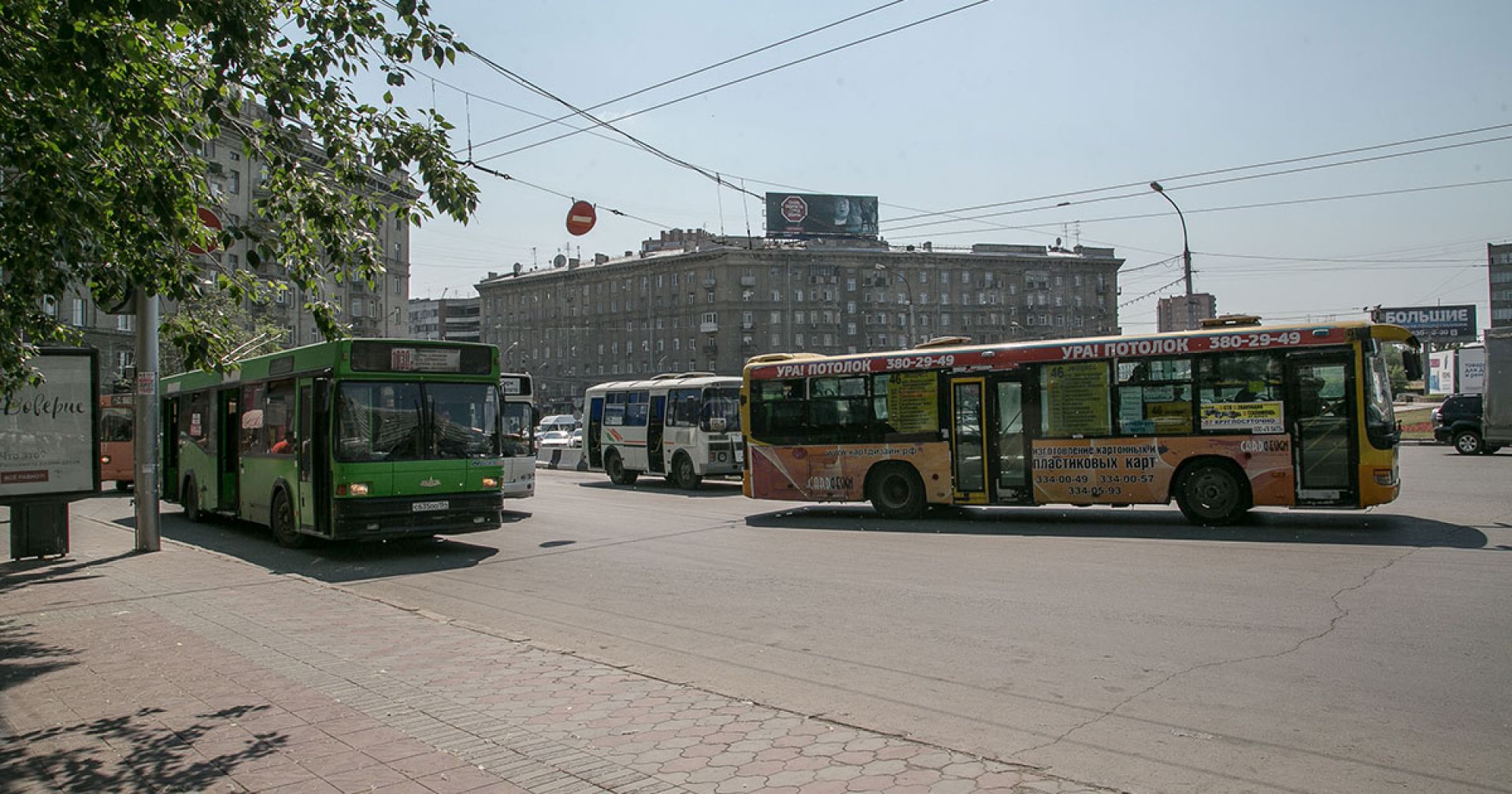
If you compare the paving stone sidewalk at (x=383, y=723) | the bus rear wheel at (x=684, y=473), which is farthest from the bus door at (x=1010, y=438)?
the bus rear wheel at (x=684, y=473)

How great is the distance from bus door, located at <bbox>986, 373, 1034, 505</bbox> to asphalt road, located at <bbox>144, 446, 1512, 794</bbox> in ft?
1.92

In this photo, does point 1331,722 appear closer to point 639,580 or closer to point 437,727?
point 437,727

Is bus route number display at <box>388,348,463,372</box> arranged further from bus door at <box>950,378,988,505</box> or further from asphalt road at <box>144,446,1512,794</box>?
bus door at <box>950,378,988,505</box>

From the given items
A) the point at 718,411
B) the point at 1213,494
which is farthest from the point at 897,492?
the point at 718,411

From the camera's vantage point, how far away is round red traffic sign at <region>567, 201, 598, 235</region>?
70.1 ft

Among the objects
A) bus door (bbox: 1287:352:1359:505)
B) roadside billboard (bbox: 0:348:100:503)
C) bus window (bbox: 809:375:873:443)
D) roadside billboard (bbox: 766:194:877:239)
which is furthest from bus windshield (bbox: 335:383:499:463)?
roadside billboard (bbox: 766:194:877:239)

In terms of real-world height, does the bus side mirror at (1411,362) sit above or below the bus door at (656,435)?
above

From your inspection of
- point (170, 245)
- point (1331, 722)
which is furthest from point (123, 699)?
point (1331, 722)

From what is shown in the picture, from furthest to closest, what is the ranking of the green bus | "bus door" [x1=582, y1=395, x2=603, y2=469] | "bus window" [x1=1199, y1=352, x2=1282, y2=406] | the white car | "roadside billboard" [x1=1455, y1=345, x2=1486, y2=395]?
"roadside billboard" [x1=1455, y1=345, x2=1486, y2=395] → the white car → "bus door" [x1=582, y1=395, x2=603, y2=469] → "bus window" [x1=1199, y1=352, x2=1282, y2=406] → the green bus

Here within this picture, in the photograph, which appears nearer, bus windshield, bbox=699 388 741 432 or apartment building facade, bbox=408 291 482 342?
bus windshield, bbox=699 388 741 432

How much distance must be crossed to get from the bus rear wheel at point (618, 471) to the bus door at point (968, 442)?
13.5 m

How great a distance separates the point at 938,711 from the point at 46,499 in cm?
1222

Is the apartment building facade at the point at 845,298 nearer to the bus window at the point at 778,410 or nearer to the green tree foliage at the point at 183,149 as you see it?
the bus window at the point at 778,410

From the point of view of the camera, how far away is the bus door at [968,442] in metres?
16.8
